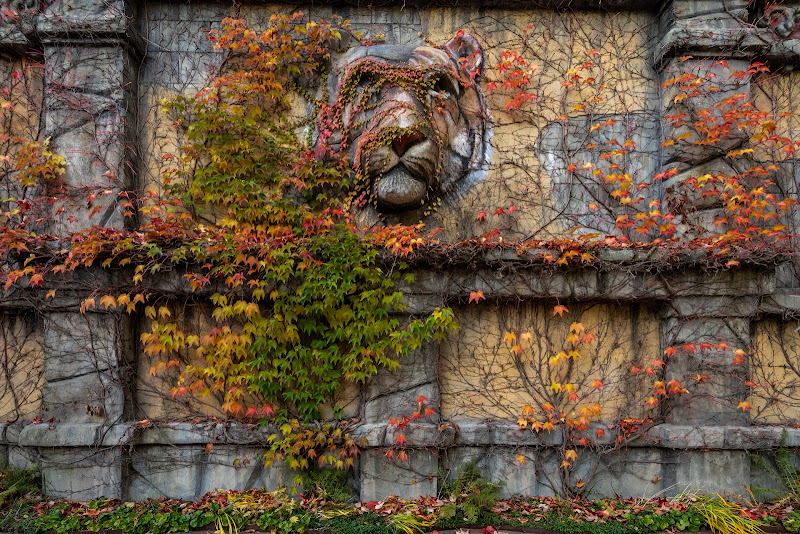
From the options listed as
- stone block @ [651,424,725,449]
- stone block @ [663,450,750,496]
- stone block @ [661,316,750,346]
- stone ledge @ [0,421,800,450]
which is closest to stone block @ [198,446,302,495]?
stone ledge @ [0,421,800,450]

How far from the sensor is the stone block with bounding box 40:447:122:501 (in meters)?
4.28

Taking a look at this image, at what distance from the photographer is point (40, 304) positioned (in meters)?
4.41

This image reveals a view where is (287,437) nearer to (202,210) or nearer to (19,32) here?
(202,210)

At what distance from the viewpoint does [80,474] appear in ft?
14.0

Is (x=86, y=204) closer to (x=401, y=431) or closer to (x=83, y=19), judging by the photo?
(x=83, y=19)

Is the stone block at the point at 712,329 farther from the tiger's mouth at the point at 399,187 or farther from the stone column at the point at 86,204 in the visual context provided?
the stone column at the point at 86,204

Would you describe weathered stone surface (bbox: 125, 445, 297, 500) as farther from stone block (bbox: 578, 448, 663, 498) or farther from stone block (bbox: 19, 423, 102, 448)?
stone block (bbox: 578, 448, 663, 498)

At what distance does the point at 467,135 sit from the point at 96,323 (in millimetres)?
3899

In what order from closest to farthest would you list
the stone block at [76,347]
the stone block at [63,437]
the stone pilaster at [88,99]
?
the stone block at [63,437], the stone block at [76,347], the stone pilaster at [88,99]

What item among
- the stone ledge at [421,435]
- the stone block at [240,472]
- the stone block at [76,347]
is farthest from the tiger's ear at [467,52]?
the stone block at [240,472]

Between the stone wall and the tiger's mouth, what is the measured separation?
459 mm

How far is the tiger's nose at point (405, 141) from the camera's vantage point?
14.5 ft

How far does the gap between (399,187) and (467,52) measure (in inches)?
68.5

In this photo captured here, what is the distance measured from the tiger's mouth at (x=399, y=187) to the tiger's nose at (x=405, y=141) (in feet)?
0.44
